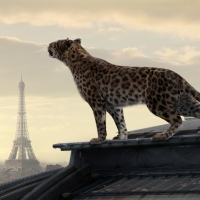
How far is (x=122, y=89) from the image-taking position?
24547 millimetres

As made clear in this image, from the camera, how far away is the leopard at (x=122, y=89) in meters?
23.6

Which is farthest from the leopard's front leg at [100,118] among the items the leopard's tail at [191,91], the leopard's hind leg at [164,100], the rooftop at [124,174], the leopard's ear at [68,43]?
the leopard's tail at [191,91]

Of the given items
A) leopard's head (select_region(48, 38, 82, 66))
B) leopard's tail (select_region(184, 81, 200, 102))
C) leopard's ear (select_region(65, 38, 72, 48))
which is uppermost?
leopard's ear (select_region(65, 38, 72, 48))

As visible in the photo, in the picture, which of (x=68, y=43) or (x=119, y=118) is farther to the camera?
(x=68, y=43)

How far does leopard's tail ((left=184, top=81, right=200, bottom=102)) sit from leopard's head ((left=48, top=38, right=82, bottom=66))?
4.84 m

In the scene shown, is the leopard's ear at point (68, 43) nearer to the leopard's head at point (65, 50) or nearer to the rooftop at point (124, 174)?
the leopard's head at point (65, 50)

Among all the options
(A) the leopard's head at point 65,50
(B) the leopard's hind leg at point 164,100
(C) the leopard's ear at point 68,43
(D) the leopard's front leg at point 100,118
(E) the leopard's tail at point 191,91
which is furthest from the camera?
(C) the leopard's ear at point 68,43

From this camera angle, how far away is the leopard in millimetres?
23625

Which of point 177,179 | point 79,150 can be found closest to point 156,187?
point 177,179

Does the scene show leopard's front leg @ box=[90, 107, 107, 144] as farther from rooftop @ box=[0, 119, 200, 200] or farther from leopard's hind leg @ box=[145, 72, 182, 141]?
leopard's hind leg @ box=[145, 72, 182, 141]

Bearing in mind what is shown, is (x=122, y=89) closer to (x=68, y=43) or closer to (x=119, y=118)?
(x=119, y=118)

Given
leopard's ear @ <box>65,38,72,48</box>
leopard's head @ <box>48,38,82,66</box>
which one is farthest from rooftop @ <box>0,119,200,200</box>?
leopard's ear @ <box>65,38,72,48</box>

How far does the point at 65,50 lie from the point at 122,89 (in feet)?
11.3

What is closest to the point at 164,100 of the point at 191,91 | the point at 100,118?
the point at 191,91
